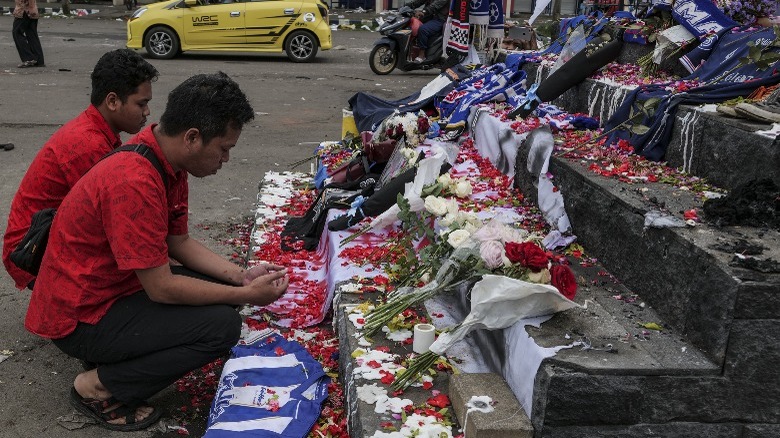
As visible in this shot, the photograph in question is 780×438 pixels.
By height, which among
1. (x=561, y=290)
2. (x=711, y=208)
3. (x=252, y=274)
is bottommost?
(x=252, y=274)

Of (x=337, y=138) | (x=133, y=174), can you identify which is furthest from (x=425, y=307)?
(x=337, y=138)

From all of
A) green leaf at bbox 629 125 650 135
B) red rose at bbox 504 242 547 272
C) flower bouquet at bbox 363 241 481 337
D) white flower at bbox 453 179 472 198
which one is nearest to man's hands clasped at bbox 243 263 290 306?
flower bouquet at bbox 363 241 481 337

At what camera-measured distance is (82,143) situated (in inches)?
144

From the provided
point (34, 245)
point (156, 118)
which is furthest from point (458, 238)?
point (156, 118)

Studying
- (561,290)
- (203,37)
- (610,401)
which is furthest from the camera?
(203,37)

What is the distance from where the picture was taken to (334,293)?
12.2 ft

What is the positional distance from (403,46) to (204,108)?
10.0 meters

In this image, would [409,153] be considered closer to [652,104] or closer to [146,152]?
[652,104]

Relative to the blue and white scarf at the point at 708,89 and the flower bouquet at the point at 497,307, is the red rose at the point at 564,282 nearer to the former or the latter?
the flower bouquet at the point at 497,307

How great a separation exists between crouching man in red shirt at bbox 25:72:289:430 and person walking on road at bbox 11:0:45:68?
1026cm

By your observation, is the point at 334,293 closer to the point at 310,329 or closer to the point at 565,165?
the point at 310,329

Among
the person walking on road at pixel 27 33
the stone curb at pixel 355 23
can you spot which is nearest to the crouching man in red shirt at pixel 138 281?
the person walking on road at pixel 27 33

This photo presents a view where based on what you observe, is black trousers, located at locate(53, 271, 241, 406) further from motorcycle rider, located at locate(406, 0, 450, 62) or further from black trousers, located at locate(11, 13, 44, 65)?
black trousers, located at locate(11, 13, 44, 65)

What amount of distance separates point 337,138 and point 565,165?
4951 millimetres
